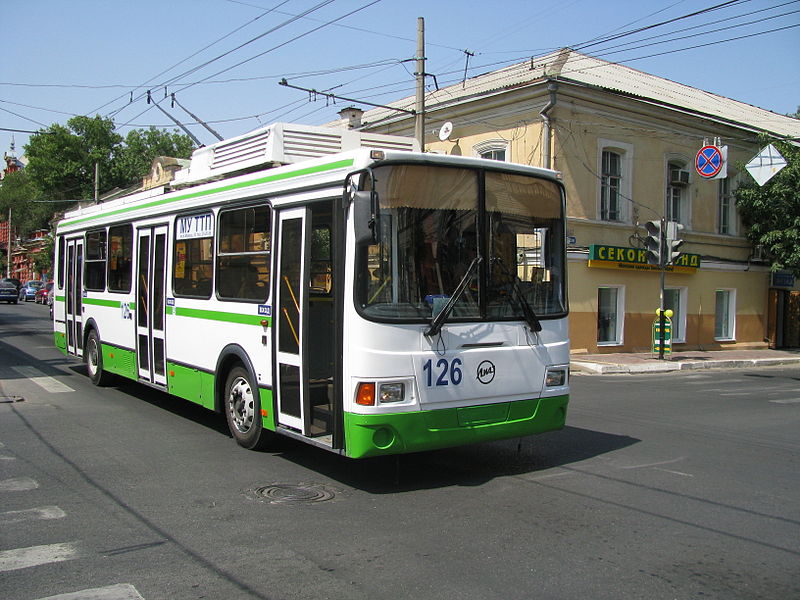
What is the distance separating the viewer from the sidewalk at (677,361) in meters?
17.9

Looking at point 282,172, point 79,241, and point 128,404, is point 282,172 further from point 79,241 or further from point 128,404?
point 79,241

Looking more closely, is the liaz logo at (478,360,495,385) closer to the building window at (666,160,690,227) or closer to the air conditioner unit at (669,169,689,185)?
the building window at (666,160,690,227)

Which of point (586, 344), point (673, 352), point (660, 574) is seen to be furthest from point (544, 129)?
point (660, 574)

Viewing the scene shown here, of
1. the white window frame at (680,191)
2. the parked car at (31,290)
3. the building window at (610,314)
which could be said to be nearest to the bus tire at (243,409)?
the building window at (610,314)

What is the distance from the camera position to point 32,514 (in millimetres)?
5523

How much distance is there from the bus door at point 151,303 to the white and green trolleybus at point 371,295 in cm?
81

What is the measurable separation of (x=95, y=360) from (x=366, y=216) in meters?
8.01

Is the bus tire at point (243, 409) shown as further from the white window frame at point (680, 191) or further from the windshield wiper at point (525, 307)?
the white window frame at point (680, 191)

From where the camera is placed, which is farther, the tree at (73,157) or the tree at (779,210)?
the tree at (73,157)

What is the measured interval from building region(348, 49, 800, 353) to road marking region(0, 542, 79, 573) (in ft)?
56.0

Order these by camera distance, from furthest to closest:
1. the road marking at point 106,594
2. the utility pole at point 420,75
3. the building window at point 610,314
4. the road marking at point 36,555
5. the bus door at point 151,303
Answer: the building window at point 610,314, the utility pole at point 420,75, the bus door at point 151,303, the road marking at point 36,555, the road marking at point 106,594

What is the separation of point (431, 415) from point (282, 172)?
278cm

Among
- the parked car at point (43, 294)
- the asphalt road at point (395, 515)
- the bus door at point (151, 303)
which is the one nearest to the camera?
the asphalt road at point (395, 515)

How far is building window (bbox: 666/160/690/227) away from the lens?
23172mm
